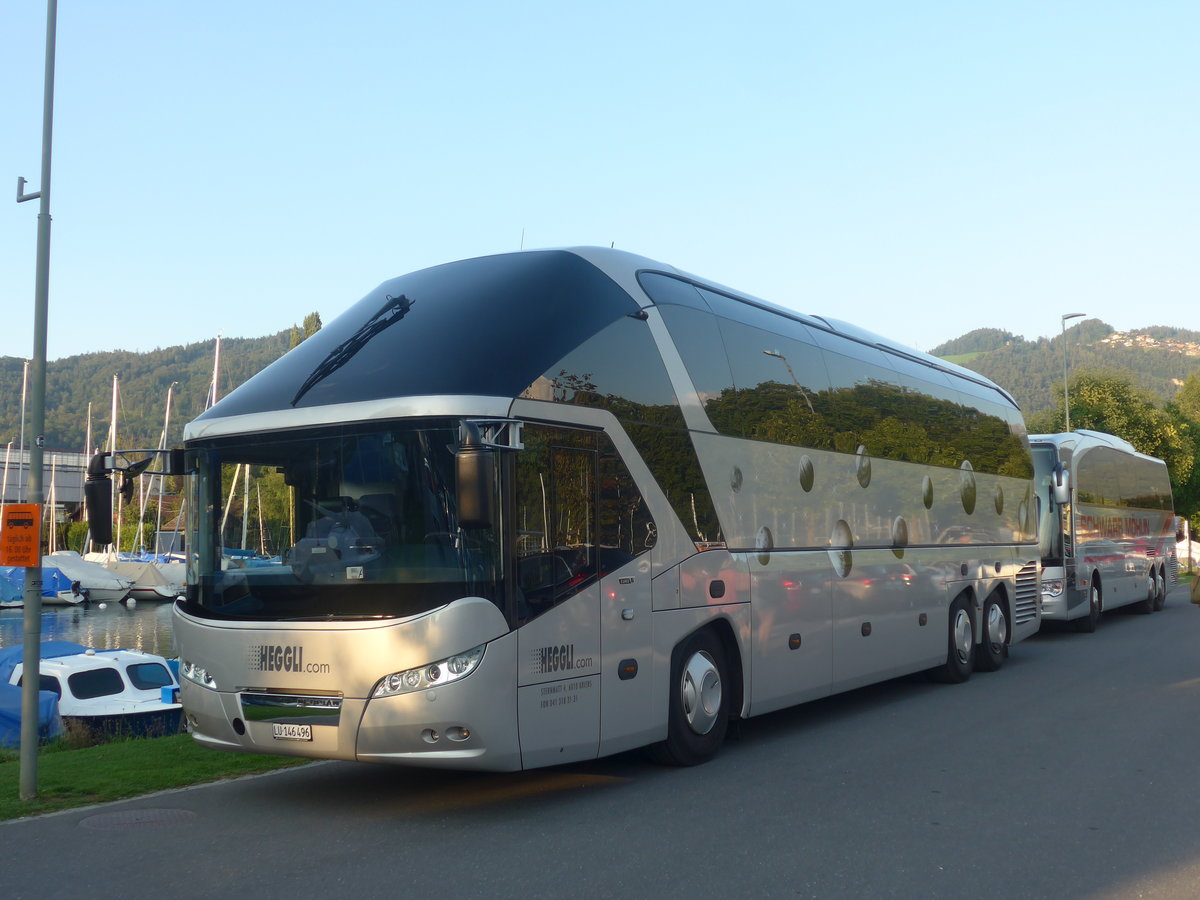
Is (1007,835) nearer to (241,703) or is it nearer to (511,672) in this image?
(511,672)

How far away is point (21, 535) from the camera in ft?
28.5

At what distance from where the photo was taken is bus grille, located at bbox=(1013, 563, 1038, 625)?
59.5 ft

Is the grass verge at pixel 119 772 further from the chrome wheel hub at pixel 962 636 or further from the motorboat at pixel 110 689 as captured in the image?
the motorboat at pixel 110 689

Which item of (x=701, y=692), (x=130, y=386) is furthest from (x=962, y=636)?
(x=130, y=386)

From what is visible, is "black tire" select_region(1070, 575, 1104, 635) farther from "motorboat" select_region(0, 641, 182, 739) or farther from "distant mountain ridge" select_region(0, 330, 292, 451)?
"distant mountain ridge" select_region(0, 330, 292, 451)

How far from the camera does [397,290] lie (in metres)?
9.67

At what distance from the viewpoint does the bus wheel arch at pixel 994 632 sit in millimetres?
16891

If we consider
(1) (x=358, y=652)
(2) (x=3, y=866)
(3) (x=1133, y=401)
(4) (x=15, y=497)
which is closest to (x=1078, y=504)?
(1) (x=358, y=652)

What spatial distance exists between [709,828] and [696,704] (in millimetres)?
2252

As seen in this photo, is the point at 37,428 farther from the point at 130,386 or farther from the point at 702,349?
the point at 130,386

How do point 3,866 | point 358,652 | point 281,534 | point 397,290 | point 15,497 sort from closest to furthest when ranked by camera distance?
point 3,866
point 358,652
point 281,534
point 397,290
point 15,497

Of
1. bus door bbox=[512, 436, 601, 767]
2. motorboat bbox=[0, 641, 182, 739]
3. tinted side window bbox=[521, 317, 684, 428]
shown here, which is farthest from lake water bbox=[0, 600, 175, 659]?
bus door bbox=[512, 436, 601, 767]

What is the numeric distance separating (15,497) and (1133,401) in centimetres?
7912

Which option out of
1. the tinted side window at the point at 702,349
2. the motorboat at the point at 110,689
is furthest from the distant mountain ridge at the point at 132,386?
the tinted side window at the point at 702,349
